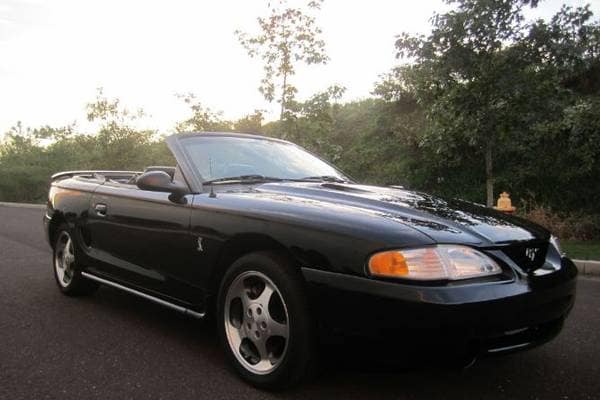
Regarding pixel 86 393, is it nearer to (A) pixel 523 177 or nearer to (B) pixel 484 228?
(B) pixel 484 228

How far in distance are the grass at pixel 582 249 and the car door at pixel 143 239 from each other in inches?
191

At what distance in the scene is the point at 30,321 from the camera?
12.8 feet

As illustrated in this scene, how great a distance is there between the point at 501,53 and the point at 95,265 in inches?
271

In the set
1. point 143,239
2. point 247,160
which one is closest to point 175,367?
point 143,239

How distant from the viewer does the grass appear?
6996 millimetres

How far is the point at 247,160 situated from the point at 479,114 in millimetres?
5895

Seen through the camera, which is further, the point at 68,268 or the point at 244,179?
the point at 68,268

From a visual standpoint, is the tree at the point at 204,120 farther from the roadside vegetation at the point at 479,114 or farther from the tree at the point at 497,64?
the tree at the point at 497,64

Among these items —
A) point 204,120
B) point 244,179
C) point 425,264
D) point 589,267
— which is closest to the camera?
point 425,264

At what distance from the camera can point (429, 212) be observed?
281 cm

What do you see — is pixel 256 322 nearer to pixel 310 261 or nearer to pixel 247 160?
pixel 310 261

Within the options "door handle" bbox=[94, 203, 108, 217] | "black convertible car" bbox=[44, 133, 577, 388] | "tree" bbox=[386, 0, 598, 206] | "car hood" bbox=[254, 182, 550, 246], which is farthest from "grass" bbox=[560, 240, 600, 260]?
"door handle" bbox=[94, 203, 108, 217]

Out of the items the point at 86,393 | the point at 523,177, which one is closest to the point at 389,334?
the point at 86,393

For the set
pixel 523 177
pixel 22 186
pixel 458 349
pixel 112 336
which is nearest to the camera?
pixel 458 349
